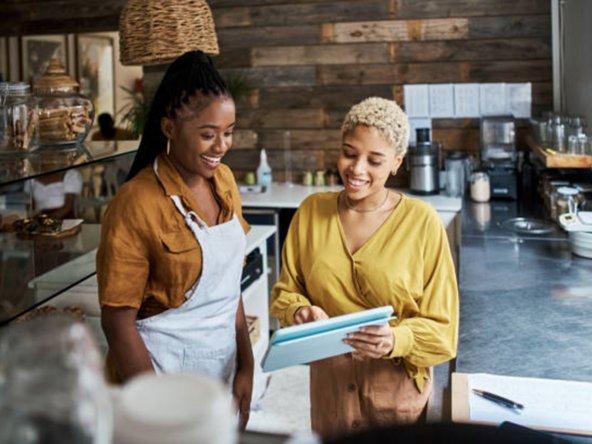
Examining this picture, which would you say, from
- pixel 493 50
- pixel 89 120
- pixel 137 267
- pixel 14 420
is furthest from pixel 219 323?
pixel 493 50

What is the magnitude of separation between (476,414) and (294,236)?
0.60m

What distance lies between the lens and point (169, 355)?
1528 mm

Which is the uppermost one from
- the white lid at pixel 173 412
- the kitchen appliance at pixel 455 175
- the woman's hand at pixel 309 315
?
the kitchen appliance at pixel 455 175

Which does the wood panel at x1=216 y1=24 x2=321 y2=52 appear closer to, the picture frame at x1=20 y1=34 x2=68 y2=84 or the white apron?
the picture frame at x1=20 y1=34 x2=68 y2=84

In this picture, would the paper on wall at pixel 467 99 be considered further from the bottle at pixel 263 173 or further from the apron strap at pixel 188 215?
the apron strap at pixel 188 215

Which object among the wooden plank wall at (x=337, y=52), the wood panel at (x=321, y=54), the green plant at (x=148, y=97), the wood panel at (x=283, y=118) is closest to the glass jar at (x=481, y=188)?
the wooden plank wall at (x=337, y=52)

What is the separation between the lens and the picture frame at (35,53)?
595 centimetres

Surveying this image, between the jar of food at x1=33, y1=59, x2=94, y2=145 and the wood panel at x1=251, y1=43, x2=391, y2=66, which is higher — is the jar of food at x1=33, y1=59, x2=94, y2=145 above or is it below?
below

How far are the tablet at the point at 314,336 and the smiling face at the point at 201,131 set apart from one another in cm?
45

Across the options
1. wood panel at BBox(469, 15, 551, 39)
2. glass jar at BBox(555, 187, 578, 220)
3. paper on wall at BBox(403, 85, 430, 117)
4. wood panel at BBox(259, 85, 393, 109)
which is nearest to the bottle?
wood panel at BBox(259, 85, 393, 109)

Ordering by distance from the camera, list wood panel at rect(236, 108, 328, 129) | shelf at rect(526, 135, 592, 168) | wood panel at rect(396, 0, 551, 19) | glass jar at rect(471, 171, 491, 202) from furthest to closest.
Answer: wood panel at rect(236, 108, 328, 129) → wood panel at rect(396, 0, 551, 19) → glass jar at rect(471, 171, 491, 202) → shelf at rect(526, 135, 592, 168)

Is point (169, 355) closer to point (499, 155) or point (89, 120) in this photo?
point (89, 120)

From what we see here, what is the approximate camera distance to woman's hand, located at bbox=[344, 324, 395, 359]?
1.40 meters

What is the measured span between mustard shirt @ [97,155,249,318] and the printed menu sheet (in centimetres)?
70
